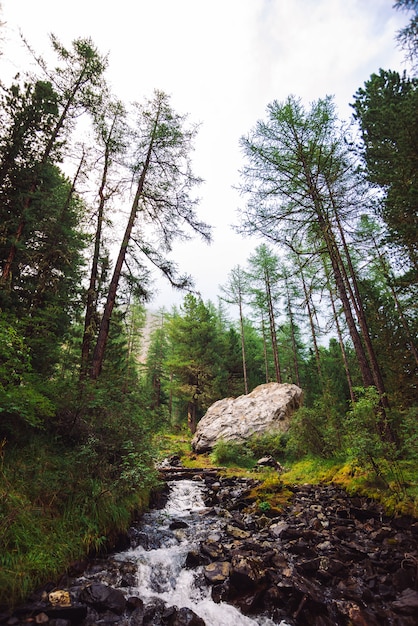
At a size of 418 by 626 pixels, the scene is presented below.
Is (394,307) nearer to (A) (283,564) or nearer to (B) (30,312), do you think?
(A) (283,564)

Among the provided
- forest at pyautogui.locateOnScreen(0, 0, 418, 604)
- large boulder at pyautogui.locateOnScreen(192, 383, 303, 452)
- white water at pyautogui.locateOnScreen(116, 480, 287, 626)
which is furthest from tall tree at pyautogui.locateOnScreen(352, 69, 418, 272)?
large boulder at pyautogui.locateOnScreen(192, 383, 303, 452)

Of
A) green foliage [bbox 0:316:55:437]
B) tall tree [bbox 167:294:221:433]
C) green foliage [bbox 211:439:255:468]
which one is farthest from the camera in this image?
tall tree [bbox 167:294:221:433]

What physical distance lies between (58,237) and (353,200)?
1013cm

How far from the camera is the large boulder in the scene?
1526cm

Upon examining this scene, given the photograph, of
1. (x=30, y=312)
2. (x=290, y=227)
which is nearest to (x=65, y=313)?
(x=30, y=312)

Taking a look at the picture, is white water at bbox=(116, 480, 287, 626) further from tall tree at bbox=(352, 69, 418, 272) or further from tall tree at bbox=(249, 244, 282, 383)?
tall tree at bbox=(249, 244, 282, 383)

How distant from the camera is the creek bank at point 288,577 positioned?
121 inches

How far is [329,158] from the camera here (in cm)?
889

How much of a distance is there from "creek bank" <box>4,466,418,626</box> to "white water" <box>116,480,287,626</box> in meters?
0.13

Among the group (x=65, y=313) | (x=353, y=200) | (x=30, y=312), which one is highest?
(x=353, y=200)

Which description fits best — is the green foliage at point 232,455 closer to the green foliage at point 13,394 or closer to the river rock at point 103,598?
the green foliage at point 13,394

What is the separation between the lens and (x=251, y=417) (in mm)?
16109

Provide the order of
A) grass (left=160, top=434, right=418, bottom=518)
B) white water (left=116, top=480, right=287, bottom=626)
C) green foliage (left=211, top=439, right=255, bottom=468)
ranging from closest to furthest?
white water (left=116, top=480, right=287, bottom=626), grass (left=160, top=434, right=418, bottom=518), green foliage (left=211, top=439, right=255, bottom=468)

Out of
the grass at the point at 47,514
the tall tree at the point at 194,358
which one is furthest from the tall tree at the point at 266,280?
the grass at the point at 47,514
